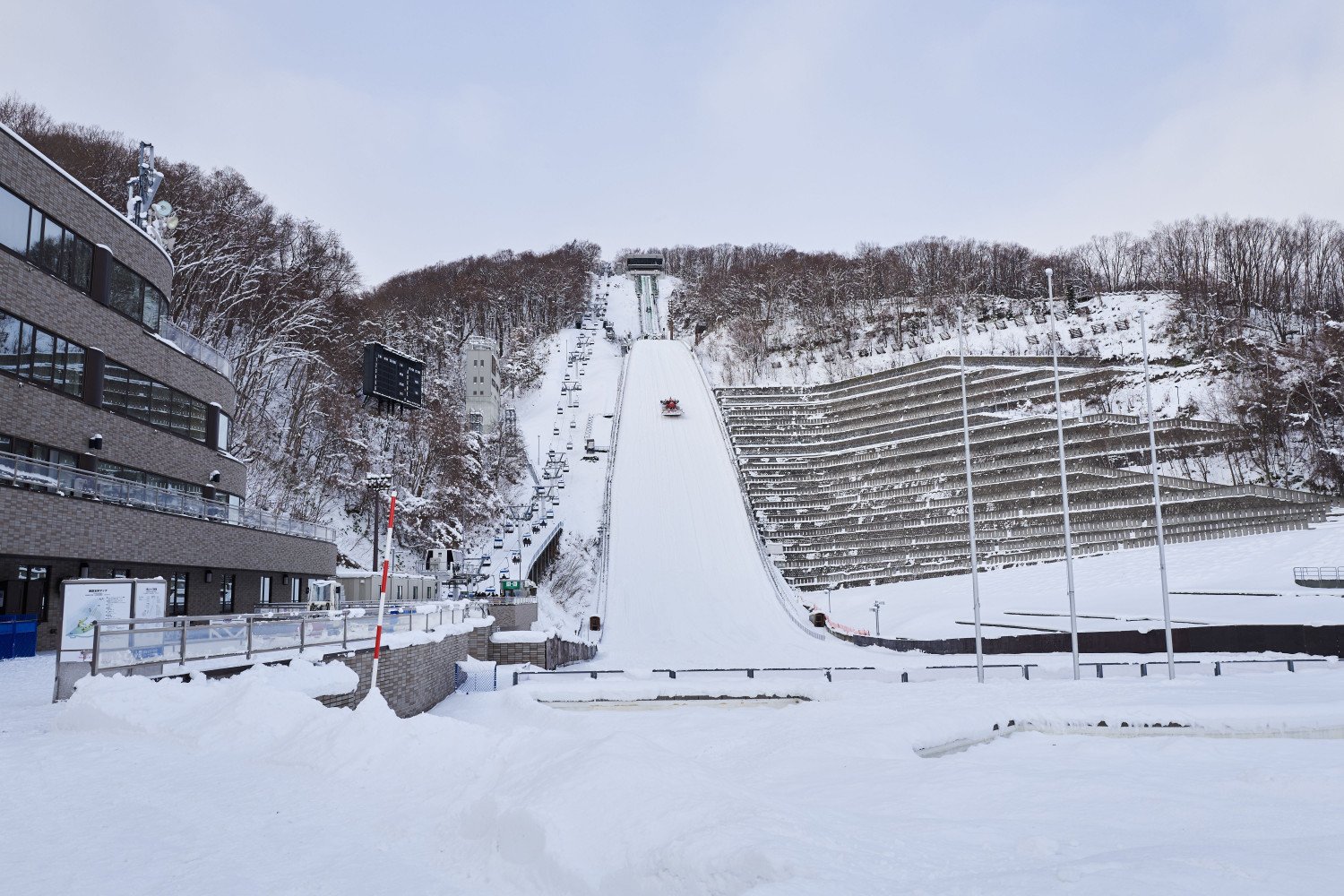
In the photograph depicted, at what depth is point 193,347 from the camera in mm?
32094

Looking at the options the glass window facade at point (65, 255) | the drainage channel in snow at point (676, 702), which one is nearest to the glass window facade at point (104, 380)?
the glass window facade at point (65, 255)

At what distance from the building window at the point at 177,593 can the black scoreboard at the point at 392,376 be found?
24.3 m

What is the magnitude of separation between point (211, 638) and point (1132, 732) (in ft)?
47.5

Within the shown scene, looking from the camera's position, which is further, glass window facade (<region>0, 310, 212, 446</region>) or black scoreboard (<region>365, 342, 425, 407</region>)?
black scoreboard (<region>365, 342, 425, 407</region>)

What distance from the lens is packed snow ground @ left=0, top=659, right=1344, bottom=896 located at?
6.18 metres

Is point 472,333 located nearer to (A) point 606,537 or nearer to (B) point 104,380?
(A) point 606,537

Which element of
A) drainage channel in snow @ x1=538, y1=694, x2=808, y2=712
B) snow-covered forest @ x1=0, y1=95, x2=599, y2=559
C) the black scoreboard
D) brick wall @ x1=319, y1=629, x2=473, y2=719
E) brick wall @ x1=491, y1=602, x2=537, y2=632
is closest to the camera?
brick wall @ x1=319, y1=629, x2=473, y2=719

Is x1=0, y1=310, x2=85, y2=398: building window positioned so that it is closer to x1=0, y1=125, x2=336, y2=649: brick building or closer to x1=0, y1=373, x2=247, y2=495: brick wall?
x1=0, y1=125, x2=336, y2=649: brick building

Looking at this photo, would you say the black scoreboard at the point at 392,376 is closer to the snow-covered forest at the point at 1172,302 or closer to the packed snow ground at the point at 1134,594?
the packed snow ground at the point at 1134,594

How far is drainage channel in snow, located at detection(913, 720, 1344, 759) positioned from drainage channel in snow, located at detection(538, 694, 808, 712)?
573 centimetres

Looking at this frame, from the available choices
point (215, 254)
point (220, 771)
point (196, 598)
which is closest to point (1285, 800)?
point (220, 771)

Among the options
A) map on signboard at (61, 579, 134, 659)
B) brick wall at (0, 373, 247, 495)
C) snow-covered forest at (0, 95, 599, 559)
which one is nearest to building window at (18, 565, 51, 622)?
brick wall at (0, 373, 247, 495)

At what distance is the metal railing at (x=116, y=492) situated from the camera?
2092 cm

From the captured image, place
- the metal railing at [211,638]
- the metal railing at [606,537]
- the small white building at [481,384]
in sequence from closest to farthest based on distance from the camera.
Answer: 1. the metal railing at [211,638]
2. the metal railing at [606,537]
3. the small white building at [481,384]
